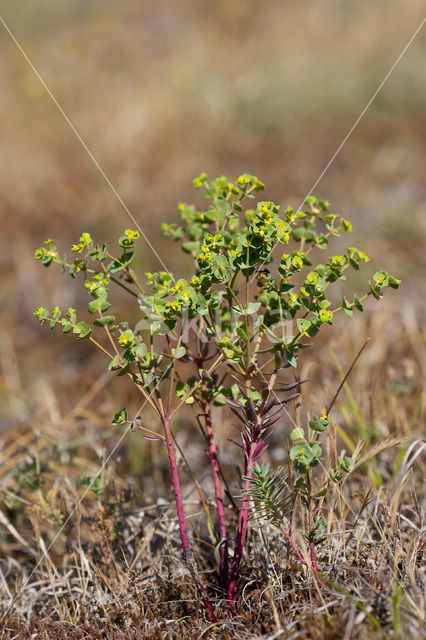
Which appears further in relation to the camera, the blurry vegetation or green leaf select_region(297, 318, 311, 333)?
the blurry vegetation

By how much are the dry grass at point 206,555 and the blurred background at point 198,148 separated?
27 centimetres

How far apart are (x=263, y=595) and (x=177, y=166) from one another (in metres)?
4.07

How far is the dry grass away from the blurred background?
0.27 meters

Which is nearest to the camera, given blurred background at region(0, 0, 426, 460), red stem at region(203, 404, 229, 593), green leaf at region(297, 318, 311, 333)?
green leaf at region(297, 318, 311, 333)

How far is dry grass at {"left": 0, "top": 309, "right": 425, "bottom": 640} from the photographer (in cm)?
125

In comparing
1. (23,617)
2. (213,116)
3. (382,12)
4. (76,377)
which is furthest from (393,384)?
(382,12)

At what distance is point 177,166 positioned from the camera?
192 inches

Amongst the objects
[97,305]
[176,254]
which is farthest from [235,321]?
[176,254]

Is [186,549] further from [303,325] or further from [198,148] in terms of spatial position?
[198,148]

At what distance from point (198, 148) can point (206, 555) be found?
4195 mm

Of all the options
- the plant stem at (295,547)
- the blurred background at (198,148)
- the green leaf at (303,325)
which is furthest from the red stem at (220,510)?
the blurred background at (198,148)

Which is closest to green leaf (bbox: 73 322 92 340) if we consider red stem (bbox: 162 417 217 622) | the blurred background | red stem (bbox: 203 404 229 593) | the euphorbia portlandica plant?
the euphorbia portlandica plant

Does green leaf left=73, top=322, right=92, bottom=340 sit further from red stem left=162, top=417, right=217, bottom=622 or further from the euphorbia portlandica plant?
red stem left=162, top=417, right=217, bottom=622

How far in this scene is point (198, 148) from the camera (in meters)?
5.15
